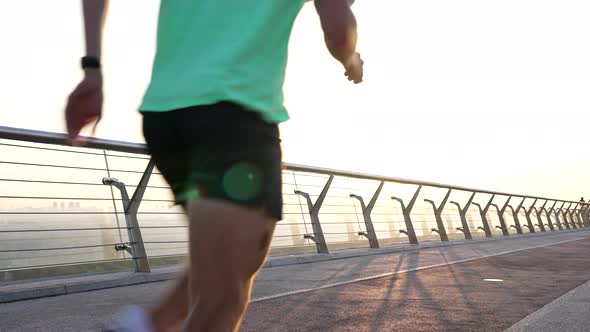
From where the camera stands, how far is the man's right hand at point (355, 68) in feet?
4.79

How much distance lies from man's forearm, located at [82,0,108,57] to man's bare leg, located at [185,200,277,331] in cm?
48

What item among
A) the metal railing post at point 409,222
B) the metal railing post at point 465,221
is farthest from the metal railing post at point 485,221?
the metal railing post at point 409,222

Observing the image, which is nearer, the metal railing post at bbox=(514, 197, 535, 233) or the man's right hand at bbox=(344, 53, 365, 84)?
the man's right hand at bbox=(344, 53, 365, 84)

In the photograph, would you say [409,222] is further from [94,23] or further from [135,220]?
[94,23]

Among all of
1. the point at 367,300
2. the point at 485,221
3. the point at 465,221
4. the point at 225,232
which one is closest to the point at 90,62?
the point at 225,232

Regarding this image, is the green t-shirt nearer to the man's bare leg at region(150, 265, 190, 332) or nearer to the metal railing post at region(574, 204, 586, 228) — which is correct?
the man's bare leg at region(150, 265, 190, 332)

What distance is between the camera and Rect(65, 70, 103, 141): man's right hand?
4.58 ft

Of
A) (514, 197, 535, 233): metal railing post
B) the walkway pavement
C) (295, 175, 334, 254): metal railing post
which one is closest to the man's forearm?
the walkway pavement

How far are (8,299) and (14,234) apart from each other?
0.64m

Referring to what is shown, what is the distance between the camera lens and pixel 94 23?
1462 mm

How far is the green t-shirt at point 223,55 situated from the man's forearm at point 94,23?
0.52 feet

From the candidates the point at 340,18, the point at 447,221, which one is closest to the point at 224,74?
the point at 340,18

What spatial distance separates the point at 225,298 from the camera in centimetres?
125

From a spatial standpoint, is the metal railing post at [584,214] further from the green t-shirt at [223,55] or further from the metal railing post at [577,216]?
the green t-shirt at [223,55]
